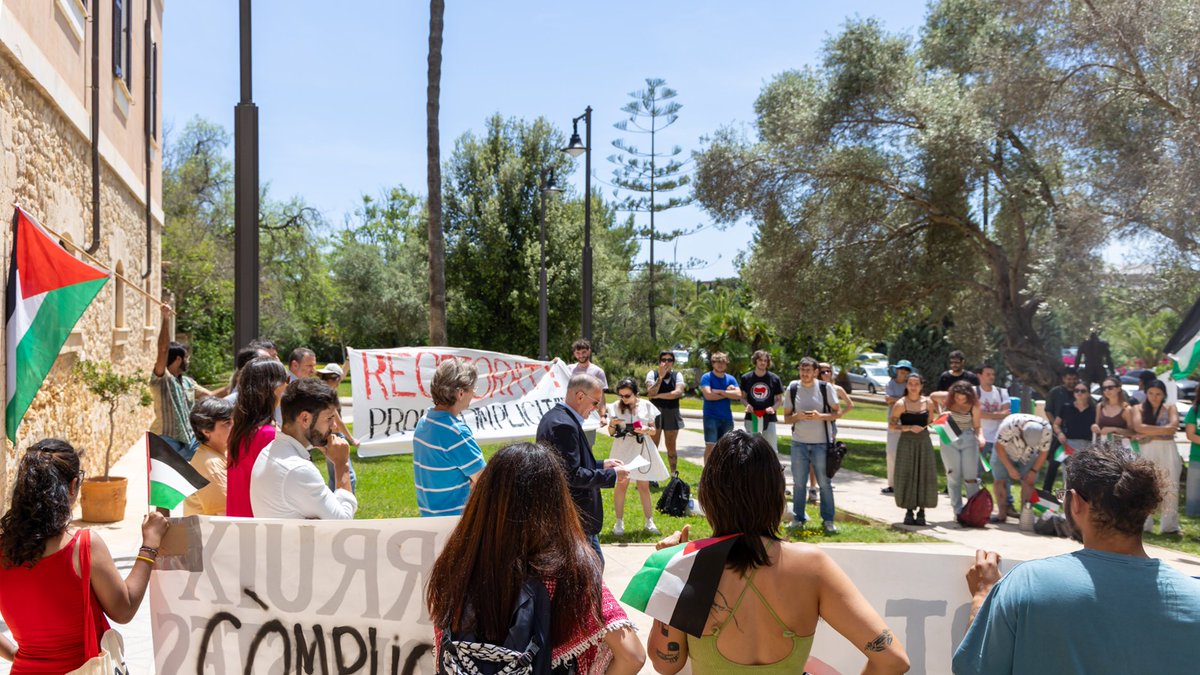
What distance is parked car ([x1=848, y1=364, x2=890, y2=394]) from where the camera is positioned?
4059 centimetres

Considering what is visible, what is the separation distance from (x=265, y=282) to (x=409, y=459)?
3136 cm

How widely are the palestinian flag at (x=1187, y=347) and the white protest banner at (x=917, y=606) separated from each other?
8.01m

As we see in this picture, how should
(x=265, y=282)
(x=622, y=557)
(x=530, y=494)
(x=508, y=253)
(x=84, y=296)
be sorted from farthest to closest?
1. (x=265, y=282)
2. (x=508, y=253)
3. (x=622, y=557)
4. (x=84, y=296)
5. (x=530, y=494)

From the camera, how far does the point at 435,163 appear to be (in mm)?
17516

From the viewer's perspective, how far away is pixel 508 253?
1337 inches

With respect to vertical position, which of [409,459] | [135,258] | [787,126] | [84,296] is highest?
[787,126]

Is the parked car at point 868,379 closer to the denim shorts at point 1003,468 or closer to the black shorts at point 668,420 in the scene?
the black shorts at point 668,420

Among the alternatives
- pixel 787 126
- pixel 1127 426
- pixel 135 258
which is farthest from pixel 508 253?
pixel 1127 426

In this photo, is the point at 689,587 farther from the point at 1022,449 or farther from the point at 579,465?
the point at 1022,449

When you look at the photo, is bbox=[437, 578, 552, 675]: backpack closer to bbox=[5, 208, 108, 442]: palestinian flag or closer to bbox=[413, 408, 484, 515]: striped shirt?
bbox=[413, 408, 484, 515]: striped shirt

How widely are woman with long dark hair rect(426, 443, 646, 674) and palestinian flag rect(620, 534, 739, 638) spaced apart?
187 mm

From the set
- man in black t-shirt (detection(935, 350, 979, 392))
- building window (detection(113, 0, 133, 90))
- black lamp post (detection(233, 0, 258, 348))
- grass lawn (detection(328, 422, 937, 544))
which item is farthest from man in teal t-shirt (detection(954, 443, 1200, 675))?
building window (detection(113, 0, 133, 90))

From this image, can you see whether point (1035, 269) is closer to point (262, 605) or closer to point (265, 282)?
point (262, 605)

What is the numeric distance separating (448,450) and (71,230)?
7664mm
